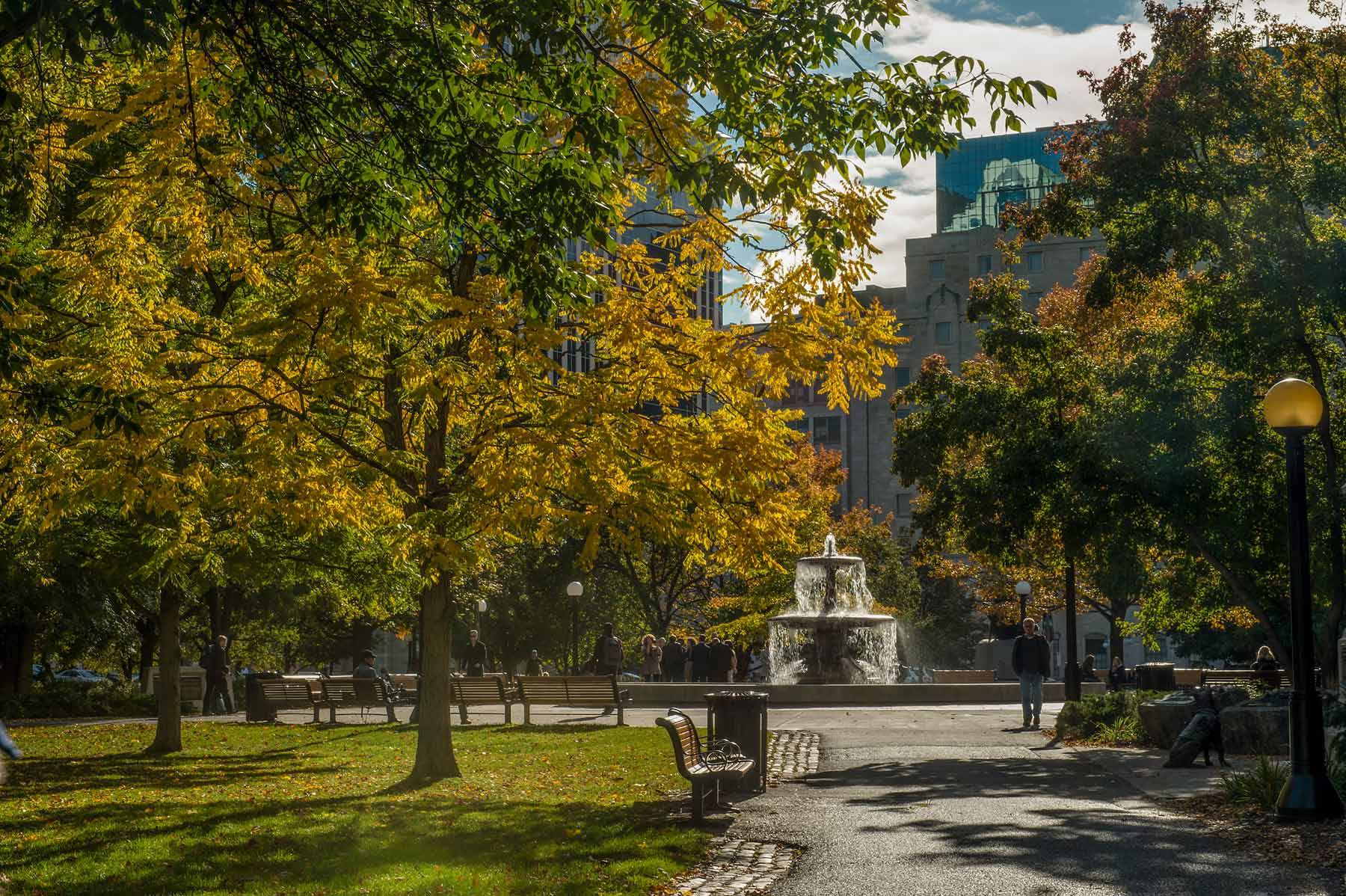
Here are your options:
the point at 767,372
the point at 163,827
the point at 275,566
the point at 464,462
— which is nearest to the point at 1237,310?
the point at 767,372

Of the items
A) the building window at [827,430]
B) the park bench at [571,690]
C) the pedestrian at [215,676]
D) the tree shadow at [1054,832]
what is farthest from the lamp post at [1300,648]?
the building window at [827,430]

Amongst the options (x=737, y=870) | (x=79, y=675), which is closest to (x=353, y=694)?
(x=737, y=870)

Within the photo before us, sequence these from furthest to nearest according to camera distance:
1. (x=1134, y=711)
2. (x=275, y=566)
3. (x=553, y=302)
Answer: (x=1134, y=711) < (x=275, y=566) < (x=553, y=302)

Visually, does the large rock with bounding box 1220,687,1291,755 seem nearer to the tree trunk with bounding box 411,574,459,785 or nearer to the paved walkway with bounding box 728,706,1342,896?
the paved walkway with bounding box 728,706,1342,896

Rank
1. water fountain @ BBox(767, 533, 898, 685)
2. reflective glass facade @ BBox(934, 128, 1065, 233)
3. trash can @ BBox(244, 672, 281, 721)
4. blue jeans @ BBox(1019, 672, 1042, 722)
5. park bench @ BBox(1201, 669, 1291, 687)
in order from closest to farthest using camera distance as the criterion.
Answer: blue jeans @ BBox(1019, 672, 1042, 722) < trash can @ BBox(244, 672, 281, 721) < park bench @ BBox(1201, 669, 1291, 687) < water fountain @ BBox(767, 533, 898, 685) < reflective glass facade @ BBox(934, 128, 1065, 233)

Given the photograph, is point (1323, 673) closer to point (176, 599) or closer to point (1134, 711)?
point (1134, 711)

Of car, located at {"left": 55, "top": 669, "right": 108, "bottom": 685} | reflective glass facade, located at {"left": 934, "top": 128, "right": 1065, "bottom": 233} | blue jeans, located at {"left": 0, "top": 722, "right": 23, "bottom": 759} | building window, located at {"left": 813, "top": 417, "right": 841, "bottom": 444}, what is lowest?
car, located at {"left": 55, "top": 669, "right": 108, "bottom": 685}

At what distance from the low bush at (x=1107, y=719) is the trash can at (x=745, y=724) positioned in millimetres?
7451

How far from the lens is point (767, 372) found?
1277 cm

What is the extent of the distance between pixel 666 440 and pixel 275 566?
741 centimetres

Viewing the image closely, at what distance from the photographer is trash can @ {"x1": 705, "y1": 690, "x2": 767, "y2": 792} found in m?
13.6

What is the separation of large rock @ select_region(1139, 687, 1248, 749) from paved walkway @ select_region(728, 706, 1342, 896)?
1.43 meters

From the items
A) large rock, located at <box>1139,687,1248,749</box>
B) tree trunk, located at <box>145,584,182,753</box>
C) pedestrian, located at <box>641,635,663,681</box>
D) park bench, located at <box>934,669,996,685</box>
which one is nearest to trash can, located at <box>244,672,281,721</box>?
tree trunk, located at <box>145,584,182,753</box>

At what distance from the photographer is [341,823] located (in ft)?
36.5
